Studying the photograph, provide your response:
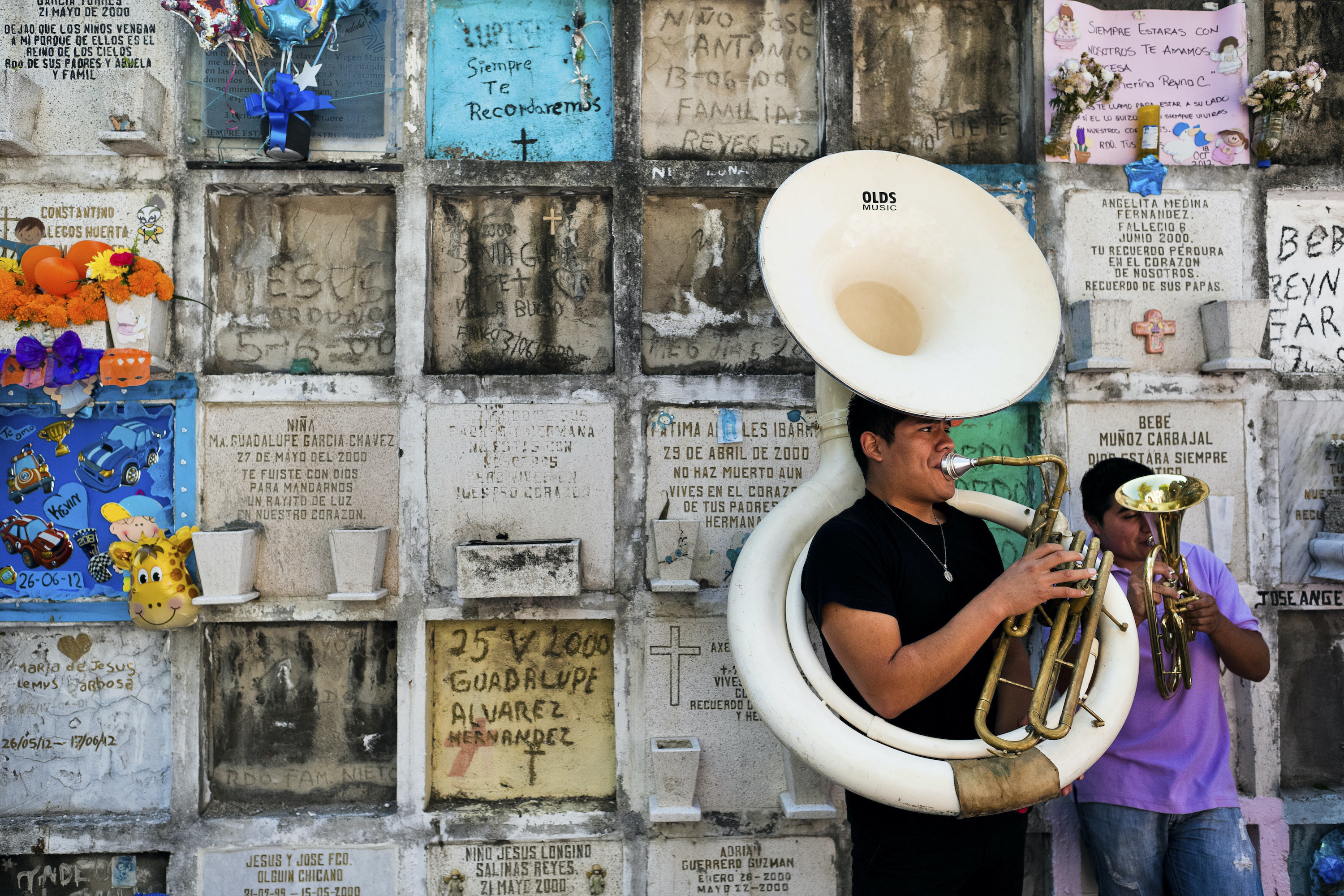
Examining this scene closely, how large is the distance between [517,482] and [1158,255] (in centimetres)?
306

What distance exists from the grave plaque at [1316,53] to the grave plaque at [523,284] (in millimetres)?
3234

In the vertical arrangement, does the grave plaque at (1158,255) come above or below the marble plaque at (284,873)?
above

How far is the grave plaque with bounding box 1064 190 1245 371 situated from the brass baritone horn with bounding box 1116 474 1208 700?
3.66ft

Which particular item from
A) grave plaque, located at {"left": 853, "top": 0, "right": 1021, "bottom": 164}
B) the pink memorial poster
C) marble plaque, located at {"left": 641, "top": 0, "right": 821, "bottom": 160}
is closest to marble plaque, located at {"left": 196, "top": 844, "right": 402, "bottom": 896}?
marble plaque, located at {"left": 641, "top": 0, "right": 821, "bottom": 160}

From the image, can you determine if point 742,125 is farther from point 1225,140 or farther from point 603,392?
point 1225,140

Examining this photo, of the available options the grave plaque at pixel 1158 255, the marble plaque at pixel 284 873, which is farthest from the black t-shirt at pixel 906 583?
the marble plaque at pixel 284 873

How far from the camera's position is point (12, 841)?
3217 millimetres

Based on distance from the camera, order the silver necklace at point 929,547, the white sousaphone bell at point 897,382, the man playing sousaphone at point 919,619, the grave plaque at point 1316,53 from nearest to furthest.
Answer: the man playing sousaphone at point 919,619, the white sousaphone bell at point 897,382, the silver necklace at point 929,547, the grave plaque at point 1316,53

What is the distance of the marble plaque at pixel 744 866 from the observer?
10.9ft

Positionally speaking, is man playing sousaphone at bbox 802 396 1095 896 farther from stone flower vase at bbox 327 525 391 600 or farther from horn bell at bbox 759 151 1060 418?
stone flower vase at bbox 327 525 391 600

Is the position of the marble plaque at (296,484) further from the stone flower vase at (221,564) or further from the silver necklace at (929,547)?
the silver necklace at (929,547)

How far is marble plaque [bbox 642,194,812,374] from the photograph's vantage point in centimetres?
352

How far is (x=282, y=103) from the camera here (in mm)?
3295

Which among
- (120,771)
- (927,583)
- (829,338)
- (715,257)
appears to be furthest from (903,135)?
(120,771)
